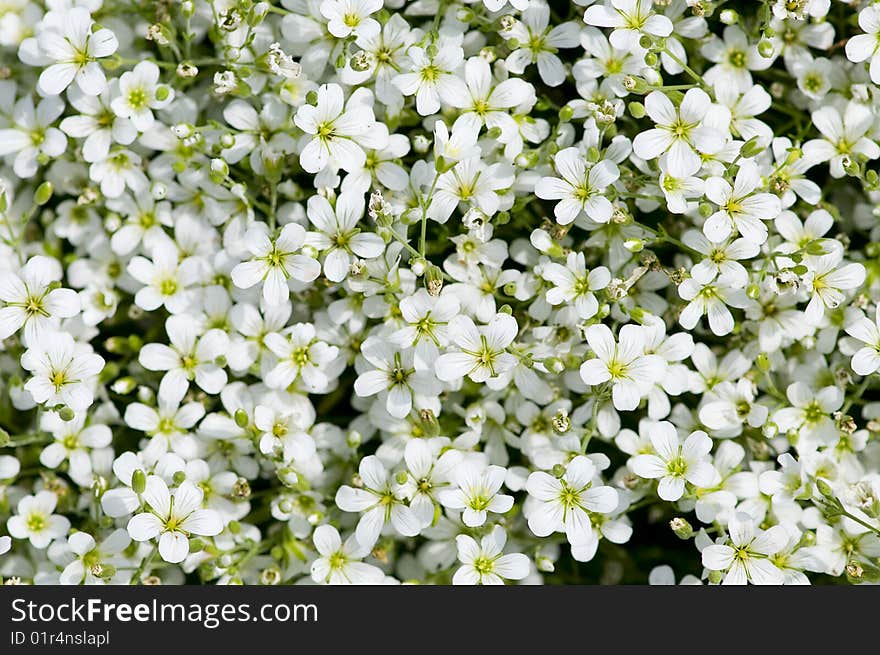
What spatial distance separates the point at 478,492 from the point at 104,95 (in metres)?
1.03

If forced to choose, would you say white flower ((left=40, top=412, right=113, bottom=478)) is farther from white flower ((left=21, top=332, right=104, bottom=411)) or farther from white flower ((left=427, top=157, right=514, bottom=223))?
white flower ((left=427, top=157, right=514, bottom=223))

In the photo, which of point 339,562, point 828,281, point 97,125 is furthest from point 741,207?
point 97,125

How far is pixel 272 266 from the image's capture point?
1.73 metres

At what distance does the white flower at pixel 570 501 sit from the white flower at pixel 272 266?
55 centimetres

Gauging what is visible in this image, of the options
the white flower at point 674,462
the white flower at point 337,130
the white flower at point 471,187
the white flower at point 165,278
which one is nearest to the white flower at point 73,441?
the white flower at point 165,278

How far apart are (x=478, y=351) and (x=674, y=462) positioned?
406mm

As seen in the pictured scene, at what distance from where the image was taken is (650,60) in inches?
65.0

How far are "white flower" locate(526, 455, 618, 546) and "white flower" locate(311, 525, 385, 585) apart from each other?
1.05 ft

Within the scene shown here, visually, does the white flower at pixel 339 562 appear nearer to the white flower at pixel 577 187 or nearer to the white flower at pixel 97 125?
the white flower at pixel 577 187

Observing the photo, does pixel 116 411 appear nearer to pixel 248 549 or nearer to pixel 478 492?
pixel 248 549

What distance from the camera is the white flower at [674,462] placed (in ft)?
5.53

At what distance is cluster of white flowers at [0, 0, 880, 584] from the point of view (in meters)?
A: 1.69

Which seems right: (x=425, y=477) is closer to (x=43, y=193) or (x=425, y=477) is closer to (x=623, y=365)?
(x=623, y=365)

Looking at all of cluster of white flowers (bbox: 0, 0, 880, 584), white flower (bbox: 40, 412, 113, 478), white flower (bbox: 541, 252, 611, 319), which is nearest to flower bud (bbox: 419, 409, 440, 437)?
cluster of white flowers (bbox: 0, 0, 880, 584)
